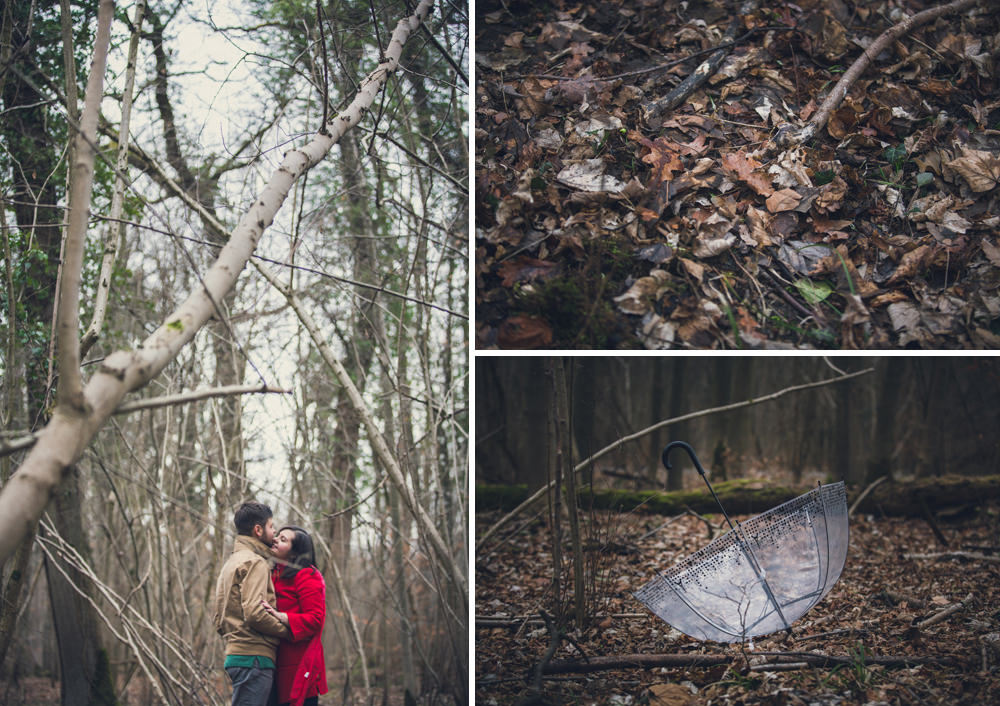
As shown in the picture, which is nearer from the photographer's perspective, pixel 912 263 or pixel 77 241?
pixel 77 241

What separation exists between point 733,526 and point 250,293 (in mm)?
2723

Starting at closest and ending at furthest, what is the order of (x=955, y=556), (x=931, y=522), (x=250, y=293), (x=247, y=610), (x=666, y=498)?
(x=247, y=610) → (x=955, y=556) → (x=931, y=522) → (x=666, y=498) → (x=250, y=293)

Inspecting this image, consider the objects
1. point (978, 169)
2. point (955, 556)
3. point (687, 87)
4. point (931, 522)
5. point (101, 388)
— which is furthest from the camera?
point (931, 522)

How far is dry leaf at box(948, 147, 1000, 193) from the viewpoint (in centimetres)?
266

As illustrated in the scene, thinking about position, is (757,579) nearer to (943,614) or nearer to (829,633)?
(829,633)

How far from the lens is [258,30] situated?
331 centimetres

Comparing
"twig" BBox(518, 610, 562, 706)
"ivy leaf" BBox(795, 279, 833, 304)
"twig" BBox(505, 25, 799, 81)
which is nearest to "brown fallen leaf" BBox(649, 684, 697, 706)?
"twig" BBox(518, 610, 562, 706)

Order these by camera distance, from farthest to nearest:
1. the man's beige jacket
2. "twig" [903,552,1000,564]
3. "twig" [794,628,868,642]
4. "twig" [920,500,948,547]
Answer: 1. "twig" [920,500,948,547]
2. "twig" [903,552,1000,564]
3. "twig" [794,628,868,642]
4. the man's beige jacket

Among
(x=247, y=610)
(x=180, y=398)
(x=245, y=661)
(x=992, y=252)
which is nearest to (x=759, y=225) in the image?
(x=992, y=252)

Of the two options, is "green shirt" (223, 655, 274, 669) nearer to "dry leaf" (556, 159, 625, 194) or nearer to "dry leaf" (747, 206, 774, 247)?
"dry leaf" (556, 159, 625, 194)

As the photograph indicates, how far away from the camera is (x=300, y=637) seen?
2410mm

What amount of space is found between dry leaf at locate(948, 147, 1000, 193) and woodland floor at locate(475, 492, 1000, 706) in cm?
166

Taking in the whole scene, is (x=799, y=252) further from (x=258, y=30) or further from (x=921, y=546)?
(x=258, y=30)

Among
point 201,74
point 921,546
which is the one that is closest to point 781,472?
point 921,546
